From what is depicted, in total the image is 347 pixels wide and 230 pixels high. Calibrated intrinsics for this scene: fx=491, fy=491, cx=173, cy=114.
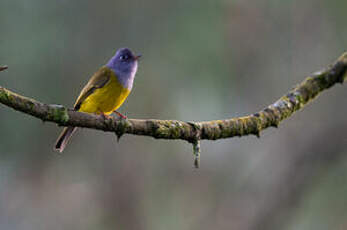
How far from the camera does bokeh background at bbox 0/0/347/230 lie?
340 inches

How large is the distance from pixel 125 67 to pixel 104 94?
0.53 meters

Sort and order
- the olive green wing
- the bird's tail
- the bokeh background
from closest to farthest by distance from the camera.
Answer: the bird's tail
the olive green wing
the bokeh background

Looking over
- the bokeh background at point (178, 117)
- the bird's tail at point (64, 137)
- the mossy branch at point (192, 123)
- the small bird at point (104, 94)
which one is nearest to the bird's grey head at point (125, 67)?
the small bird at point (104, 94)

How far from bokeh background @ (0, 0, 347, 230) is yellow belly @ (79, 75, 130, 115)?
14.3ft

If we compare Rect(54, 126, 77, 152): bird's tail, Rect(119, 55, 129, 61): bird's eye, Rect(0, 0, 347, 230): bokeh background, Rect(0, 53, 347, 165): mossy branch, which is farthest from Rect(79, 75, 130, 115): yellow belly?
Rect(0, 0, 347, 230): bokeh background

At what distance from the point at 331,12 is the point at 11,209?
752 centimetres

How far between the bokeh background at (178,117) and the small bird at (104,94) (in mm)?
4180

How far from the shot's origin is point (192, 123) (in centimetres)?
312

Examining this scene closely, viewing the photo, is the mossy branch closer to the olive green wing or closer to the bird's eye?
the olive green wing

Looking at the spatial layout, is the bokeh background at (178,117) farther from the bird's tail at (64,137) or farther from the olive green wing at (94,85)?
the bird's tail at (64,137)

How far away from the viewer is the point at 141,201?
984cm

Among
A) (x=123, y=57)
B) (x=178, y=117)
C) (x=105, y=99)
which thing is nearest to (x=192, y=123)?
(x=105, y=99)

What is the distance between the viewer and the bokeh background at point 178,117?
863cm

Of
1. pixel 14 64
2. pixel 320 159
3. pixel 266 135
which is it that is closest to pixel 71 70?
pixel 14 64
